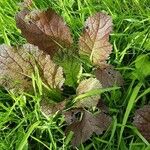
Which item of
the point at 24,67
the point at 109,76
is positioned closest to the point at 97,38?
the point at 109,76

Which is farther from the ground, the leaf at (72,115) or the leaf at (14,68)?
the leaf at (14,68)

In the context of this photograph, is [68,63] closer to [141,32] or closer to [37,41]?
[37,41]

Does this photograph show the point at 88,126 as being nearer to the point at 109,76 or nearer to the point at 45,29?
the point at 109,76

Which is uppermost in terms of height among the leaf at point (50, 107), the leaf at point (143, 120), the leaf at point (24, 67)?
the leaf at point (24, 67)

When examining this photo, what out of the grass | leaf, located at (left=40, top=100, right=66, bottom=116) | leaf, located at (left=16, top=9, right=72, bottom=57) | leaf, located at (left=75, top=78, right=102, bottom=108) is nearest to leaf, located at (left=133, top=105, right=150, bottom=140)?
the grass

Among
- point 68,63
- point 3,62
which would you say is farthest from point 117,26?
point 3,62

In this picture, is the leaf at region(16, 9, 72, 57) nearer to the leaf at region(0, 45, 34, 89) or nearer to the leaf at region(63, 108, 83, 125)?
the leaf at region(0, 45, 34, 89)

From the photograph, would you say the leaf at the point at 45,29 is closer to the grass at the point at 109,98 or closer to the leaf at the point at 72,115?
the grass at the point at 109,98

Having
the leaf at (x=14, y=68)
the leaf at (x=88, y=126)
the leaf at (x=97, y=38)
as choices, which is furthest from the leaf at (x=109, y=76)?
the leaf at (x=14, y=68)
